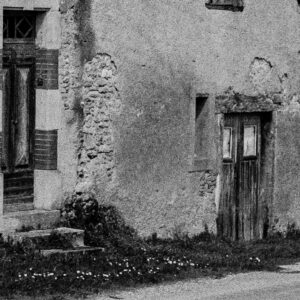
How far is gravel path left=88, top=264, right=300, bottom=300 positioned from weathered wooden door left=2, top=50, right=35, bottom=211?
102 inches

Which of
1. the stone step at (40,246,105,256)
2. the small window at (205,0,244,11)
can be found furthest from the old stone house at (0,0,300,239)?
the stone step at (40,246,105,256)

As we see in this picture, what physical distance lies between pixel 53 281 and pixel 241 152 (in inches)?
221

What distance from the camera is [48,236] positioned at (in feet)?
47.7

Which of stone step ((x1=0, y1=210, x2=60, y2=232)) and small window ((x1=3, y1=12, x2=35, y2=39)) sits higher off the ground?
small window ((x1=3, y1=12, x2=35, y2=39))

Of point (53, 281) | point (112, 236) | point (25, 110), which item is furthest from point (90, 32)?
point (53, 281)

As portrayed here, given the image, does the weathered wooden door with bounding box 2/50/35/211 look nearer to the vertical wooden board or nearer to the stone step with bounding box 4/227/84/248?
the vertical wooden board

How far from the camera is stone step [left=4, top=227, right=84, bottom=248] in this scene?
47.0ft

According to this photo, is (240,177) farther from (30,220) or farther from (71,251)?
(71,251)

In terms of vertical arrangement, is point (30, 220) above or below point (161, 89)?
below

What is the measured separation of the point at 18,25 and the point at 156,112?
2.29 metres

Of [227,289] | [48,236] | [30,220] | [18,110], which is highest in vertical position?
[18,110]

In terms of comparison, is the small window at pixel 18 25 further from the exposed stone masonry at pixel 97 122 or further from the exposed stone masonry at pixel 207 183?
the exposed stone masonry at pixel 207 183

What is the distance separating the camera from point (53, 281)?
12.6 meters

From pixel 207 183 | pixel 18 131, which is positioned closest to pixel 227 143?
pixel 207 183
